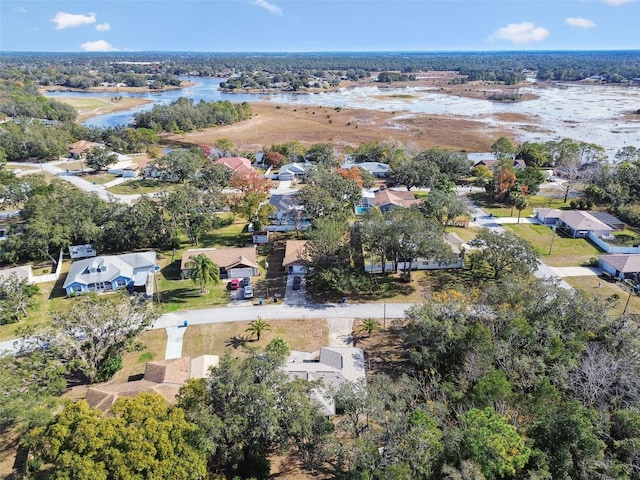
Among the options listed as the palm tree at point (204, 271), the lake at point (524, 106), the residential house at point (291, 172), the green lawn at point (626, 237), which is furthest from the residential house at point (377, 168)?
the lake at point (524, 106)

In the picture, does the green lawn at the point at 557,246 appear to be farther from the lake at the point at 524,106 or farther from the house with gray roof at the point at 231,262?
the lake at the point at 524,106

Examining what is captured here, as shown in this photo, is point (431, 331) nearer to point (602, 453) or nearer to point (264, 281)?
point (602, 453)

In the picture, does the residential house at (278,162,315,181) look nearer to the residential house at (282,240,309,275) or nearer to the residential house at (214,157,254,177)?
the residential house at (214,157,254,177)

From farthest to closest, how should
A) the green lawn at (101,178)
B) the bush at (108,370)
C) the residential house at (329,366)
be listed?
the green lawn at (101,178) → the bush at (108,370) → the residential house at (329,366)

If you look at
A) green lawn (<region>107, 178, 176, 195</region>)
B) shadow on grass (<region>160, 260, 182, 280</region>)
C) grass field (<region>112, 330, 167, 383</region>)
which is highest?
green lawn (<region>107, 178, 176, 195</region>)

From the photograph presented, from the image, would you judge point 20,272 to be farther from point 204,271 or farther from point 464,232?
point 464,232

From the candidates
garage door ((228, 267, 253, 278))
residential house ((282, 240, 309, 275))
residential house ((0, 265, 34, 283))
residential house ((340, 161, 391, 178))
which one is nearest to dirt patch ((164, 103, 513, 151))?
residential house ((340, 161, 391, 178))
